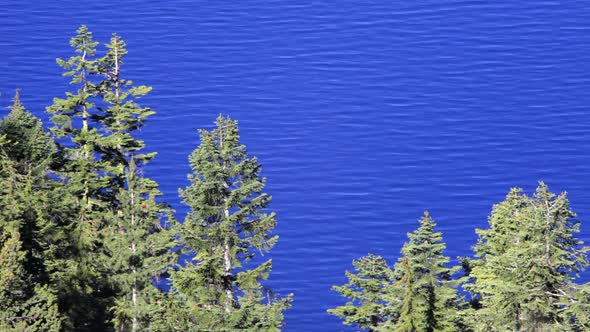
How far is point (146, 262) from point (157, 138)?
6576cm

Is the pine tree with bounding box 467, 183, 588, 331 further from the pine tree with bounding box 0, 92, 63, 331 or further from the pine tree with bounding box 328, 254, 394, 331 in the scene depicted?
the pine tree with bounding box 0, 92, 63, 331

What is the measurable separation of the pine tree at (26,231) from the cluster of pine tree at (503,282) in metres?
9.06

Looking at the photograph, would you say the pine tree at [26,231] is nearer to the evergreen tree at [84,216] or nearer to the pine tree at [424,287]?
the evergreen tree at [84,216]

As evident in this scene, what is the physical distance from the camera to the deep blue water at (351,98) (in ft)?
299

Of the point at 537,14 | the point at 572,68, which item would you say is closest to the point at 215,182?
the point at 572,68

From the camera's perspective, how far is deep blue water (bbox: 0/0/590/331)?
9100 centimetres

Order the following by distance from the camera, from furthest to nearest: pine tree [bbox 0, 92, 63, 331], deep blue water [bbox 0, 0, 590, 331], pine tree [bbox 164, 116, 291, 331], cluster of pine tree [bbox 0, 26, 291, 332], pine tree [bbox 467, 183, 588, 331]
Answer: deep blue water [bbox 0, 0, 590, 331]
pine tree [bbox 164, 116, 291, 331]
cluster of pine tree [bbox 0, 26, 291, 332]
pine tree [bbox 467, 183, 588, 331]
pine tree [bbox 0, 92, 63, 331]

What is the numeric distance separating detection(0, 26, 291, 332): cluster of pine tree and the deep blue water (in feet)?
132

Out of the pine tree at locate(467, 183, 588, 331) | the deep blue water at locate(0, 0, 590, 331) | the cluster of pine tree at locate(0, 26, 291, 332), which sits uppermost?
the deep blue water at locate(0, 0, 590, 331)

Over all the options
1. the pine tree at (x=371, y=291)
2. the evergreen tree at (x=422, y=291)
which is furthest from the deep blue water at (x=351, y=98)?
the evergreen tree at (x=422, y=291)

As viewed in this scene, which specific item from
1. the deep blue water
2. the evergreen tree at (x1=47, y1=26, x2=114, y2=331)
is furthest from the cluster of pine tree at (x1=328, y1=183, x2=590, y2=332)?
the deep blue water

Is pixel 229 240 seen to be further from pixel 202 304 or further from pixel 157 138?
pixel 157 138

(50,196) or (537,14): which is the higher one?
(537,14)

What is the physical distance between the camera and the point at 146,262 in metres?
37.2
